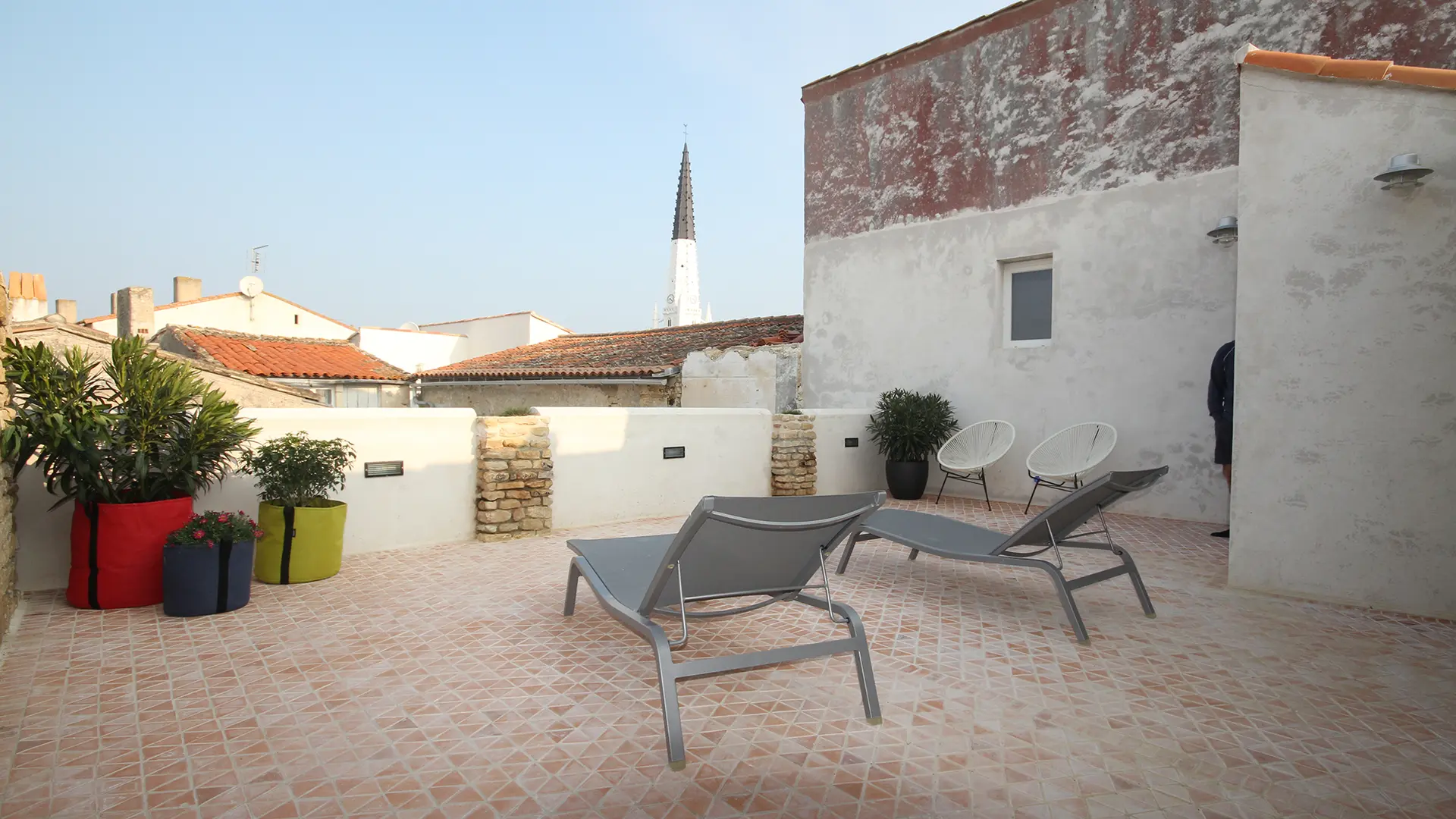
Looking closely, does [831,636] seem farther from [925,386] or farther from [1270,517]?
[925,386]

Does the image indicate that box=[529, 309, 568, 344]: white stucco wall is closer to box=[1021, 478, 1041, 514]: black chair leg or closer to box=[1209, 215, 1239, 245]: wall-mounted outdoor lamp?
box=[1021, 478, 1041, 514]: black chair leg

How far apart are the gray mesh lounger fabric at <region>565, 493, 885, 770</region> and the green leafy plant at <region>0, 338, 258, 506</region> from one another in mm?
2894

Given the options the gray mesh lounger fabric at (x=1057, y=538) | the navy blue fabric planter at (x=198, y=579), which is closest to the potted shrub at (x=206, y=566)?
the navy blue fabric planter at (x=198, y=579)

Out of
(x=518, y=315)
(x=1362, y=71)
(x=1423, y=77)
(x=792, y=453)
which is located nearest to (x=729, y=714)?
(x=1362, y=71)

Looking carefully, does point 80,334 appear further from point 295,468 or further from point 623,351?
point 623,351

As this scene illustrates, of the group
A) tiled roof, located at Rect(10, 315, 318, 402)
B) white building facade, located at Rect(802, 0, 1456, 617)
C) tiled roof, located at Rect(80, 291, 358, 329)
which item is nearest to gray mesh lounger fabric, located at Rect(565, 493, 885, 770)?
white building facade, located at Rect(802, 0, 1456, 617)

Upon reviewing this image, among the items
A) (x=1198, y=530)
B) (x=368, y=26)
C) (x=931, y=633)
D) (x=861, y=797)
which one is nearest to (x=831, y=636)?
(x=931, y=633)

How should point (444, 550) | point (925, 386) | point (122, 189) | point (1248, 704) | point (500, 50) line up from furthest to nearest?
1. point (122, 189)
2. point (500, 50)
3. point (925, 386)
4. point (444, 550)
5. point (1248, 704)

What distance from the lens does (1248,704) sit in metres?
2.93

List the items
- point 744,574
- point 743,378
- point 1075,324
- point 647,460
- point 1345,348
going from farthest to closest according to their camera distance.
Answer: point 743,378, point 1075,324, point 647,460, point 1345,348, point 744,574

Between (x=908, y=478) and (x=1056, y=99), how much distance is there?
4.62 m

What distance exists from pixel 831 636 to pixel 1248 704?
1814 millimetres

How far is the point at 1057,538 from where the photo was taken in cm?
430

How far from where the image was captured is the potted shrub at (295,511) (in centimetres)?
466
